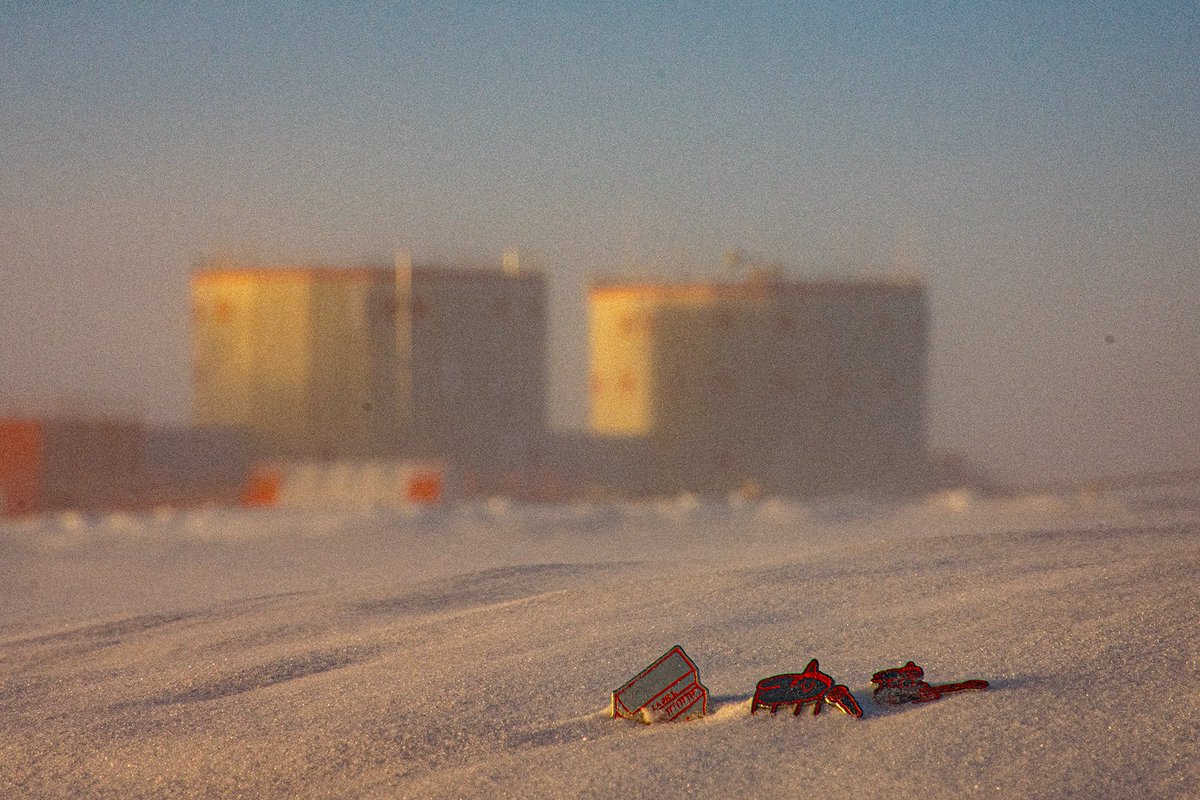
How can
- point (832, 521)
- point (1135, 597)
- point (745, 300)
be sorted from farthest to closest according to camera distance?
1. point (745, 300)
2. point (832, 521)
3. point (1135, 597)

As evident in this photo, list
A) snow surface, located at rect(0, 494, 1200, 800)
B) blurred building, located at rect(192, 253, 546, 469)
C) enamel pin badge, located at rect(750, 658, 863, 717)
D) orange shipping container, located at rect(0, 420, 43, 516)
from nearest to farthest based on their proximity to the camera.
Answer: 1. snow surface, located at rect(0, 494, 1200, 800)
2. enamel pin badge, located at rect(750, 658, 863, 717)
3. orange shipping container, located at rect(0, 420, 43, 516)
4. blurred building, located at rect(192, 253, 546, 469)

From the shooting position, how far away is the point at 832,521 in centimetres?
735

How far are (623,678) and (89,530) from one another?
5.78 m

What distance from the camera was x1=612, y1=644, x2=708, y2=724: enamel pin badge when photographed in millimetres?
2664

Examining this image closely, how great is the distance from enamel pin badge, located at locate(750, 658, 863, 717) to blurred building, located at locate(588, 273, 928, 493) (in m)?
11.6

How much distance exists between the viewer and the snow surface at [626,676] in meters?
2.45

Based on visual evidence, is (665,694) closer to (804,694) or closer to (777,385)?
(804,694)

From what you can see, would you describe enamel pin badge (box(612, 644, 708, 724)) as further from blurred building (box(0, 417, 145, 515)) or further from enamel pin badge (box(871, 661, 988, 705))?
blurred building (box(0, 417, 145, 515))

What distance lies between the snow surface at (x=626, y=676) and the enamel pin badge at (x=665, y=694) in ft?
0.12

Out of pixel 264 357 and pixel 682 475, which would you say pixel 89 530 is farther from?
pixel 682 475

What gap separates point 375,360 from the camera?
46.2 feet

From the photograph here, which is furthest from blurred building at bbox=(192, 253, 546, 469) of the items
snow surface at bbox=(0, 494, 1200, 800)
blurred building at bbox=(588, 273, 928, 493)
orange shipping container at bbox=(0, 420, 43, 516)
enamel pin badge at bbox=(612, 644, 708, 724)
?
enamel pin badge at bbox=(612, 644, 708, 724)

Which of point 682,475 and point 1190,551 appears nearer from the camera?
point 1190,551

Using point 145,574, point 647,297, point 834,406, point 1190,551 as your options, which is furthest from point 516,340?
point 1190,551
